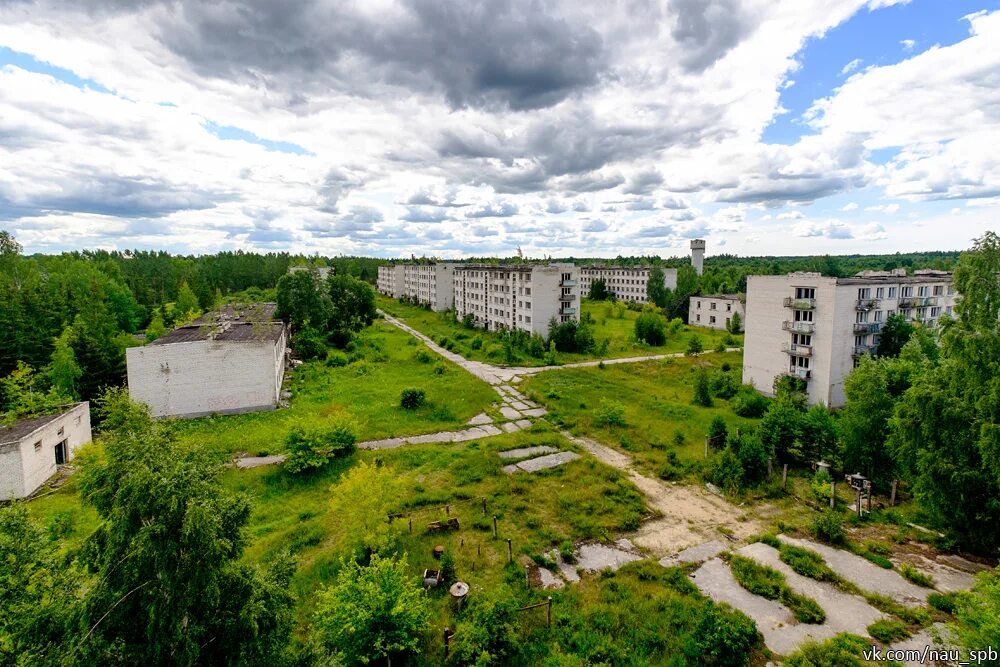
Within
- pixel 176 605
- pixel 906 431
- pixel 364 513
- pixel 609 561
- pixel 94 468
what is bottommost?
pixel 609 561

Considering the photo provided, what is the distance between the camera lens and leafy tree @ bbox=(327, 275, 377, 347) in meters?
56.0

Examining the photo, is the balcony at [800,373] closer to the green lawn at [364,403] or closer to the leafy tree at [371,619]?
the green lawn at [364,403]

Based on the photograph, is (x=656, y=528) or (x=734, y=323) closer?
(x=656, y=528)

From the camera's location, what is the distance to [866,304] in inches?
1337

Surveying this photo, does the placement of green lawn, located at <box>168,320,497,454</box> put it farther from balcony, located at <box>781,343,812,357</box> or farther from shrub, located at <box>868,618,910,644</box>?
balcony, located at <box>781,343,812,357</box>

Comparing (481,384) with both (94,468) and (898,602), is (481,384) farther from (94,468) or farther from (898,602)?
(94,468)

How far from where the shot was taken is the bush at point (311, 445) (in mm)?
23359

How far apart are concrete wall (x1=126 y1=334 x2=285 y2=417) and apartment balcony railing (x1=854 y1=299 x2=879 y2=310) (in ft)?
137

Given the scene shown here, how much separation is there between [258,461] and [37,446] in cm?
980

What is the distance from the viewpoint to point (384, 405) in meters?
33.8

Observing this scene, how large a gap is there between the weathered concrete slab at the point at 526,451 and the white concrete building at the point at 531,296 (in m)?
29.4

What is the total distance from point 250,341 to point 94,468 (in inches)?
1144

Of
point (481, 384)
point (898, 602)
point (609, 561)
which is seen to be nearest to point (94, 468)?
point (609, 561)

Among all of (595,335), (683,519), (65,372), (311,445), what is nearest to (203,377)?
(65,372)
